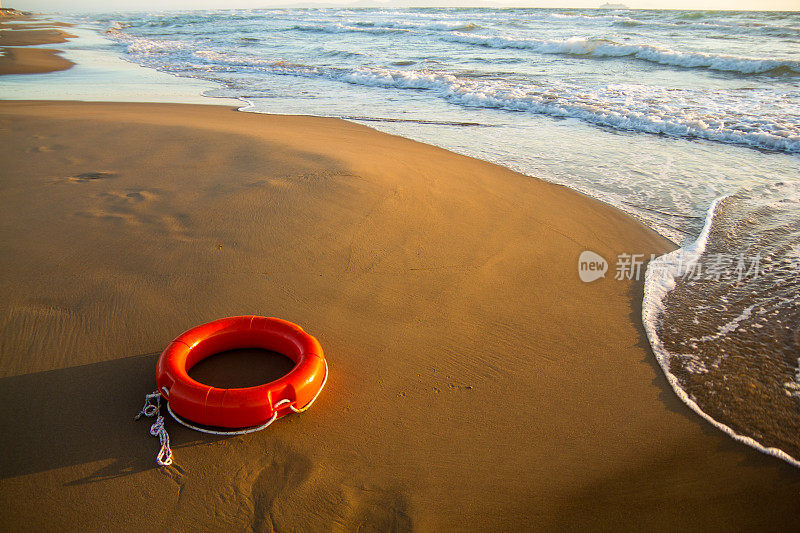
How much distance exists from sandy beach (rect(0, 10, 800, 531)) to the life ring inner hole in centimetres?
4

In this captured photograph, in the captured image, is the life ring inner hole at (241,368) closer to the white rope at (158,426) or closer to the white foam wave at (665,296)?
the white rope at (158,426)

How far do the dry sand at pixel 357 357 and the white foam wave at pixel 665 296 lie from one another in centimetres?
7

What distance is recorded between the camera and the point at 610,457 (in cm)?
244

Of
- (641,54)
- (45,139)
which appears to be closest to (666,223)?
(45,139)

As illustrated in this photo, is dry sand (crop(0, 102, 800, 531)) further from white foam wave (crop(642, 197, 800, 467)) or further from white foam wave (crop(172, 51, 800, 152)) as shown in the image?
white foam wave (crop(172, 51, 800, 152))

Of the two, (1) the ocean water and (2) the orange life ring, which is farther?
(1) the ocean water

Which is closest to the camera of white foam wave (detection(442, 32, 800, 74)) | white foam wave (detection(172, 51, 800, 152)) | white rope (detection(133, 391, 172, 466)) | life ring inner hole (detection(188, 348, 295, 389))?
white rope (detection(133, 391, 172, 466))

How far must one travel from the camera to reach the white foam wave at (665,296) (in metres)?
2.54

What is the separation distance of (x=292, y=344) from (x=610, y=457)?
186 centimetres

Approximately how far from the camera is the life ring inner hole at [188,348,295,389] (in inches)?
110

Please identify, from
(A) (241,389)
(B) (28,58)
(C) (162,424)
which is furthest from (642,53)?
(B) (28,58)

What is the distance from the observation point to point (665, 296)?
3781 millimetres

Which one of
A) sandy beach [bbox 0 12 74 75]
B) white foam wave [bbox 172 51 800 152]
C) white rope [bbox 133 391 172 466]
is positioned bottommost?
white rope [bbox 133 391 172 466]

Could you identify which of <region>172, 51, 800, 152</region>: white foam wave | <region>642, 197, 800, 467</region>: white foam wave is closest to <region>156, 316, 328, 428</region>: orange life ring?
<region>642, 197, 800, 467</region>: white foam wave
